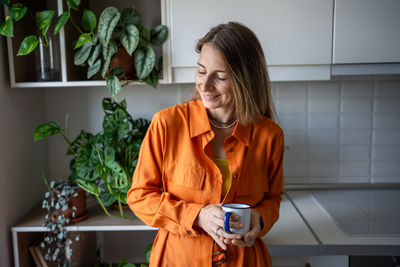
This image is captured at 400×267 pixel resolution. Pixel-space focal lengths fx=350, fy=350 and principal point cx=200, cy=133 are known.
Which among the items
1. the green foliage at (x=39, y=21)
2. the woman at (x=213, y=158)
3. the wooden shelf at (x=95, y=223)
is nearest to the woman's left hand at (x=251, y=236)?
the woman at (x=213, y=158)

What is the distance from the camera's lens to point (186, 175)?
1095 millimetres

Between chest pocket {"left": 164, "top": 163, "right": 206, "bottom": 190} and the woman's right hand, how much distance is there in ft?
0.32

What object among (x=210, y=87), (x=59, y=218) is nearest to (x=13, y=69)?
(x=59, y=218)

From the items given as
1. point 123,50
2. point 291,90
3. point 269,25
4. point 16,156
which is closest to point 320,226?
point 291,90

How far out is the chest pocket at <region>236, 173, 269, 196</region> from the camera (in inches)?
43.7

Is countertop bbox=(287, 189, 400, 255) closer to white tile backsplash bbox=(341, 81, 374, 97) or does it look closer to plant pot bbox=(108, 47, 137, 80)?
white tile backsplash bbox=(341, 81, 374, 97)

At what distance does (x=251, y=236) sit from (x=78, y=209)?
0.88 meters

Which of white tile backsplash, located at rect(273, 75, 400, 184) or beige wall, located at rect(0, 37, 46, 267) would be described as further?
white tile backsplash, located at rect(273, 75, 400, 184)

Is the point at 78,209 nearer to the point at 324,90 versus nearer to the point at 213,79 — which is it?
the point at 213,79

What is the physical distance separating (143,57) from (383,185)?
4.91ft

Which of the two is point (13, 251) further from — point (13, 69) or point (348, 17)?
point (348, 17)

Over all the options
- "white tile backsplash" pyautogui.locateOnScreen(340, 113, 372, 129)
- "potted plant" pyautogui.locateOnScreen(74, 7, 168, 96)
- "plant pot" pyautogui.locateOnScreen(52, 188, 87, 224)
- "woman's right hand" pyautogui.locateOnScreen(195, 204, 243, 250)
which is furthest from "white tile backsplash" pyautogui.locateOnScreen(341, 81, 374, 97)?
"plant pot" pyautogui.locateOnScreen(52, 188, 87, 224)

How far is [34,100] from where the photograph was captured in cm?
178

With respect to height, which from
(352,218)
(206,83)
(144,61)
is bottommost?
(352,218)
